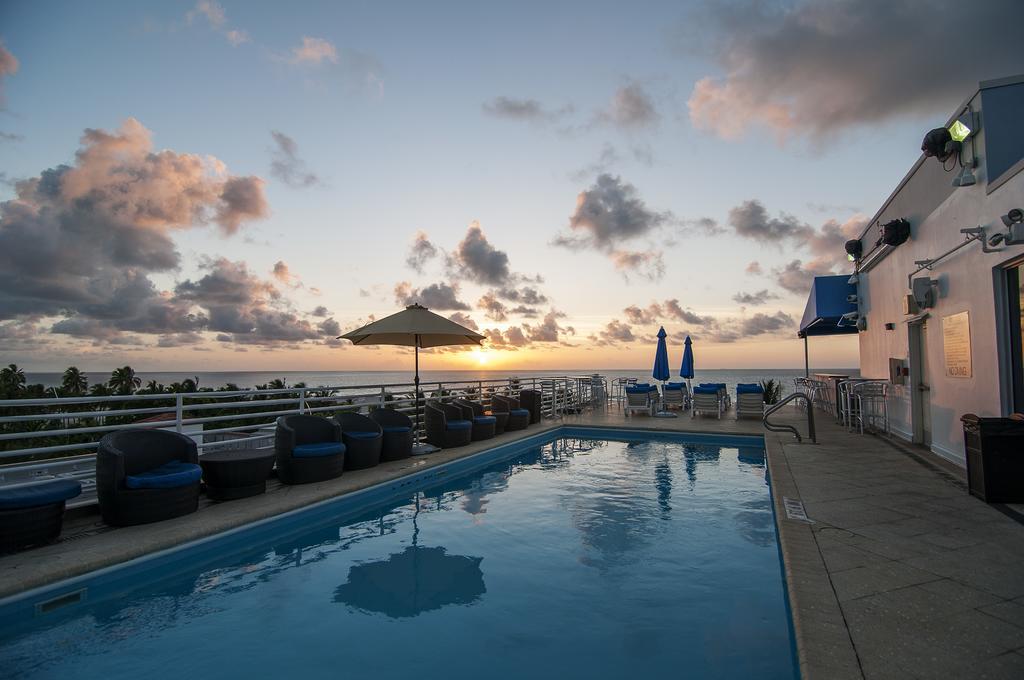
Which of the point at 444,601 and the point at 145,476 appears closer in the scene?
the point at 444,601

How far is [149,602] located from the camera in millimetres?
3004

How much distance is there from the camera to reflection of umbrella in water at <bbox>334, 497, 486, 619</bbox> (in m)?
3.05

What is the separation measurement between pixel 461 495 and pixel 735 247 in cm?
1045

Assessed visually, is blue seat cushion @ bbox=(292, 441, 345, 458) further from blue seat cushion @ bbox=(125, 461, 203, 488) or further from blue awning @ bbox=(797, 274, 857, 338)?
blue awning @ bbox=(797, 274, 857, 338)

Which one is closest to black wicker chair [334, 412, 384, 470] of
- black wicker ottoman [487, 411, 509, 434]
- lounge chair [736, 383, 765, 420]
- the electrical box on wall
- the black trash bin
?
black wicker ottoman [487, 411, 509, 434]

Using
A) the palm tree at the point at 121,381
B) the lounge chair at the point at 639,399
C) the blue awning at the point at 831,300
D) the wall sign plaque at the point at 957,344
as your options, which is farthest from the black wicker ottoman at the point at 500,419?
the palm tree at the point at 121,381

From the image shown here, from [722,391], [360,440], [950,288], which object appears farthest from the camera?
[722,391]

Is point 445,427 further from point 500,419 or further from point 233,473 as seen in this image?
point 233,473

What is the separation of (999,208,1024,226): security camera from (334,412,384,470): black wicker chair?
6505 mm

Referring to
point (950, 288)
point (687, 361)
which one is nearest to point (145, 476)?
point (950, 288)

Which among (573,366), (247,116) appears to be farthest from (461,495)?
(573,366)

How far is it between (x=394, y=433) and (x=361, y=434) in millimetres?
555

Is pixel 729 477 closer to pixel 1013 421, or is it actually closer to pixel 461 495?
pixel 1013 421

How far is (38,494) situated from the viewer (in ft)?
10.8
